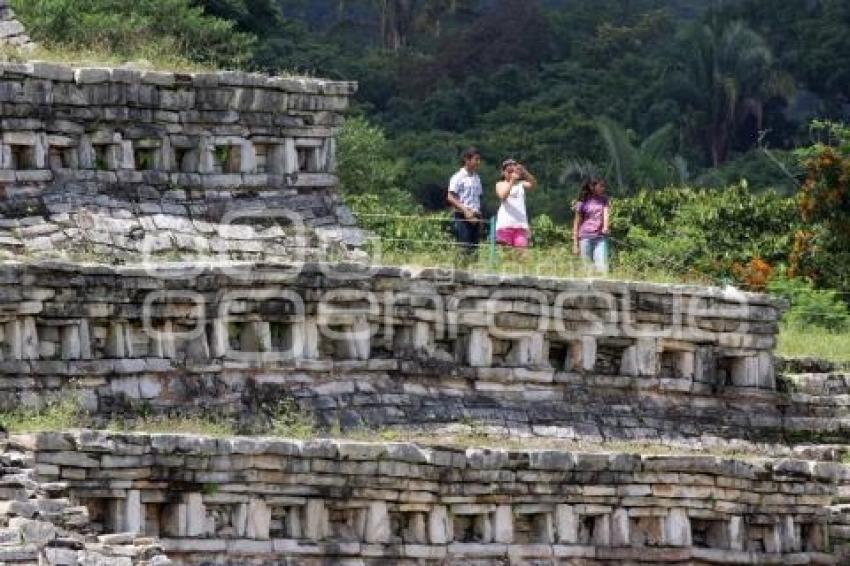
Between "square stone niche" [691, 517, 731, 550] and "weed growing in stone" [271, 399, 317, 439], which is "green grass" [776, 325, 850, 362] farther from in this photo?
"weed growing in stone" [271, 399, 317, 439]

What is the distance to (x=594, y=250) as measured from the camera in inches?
1617

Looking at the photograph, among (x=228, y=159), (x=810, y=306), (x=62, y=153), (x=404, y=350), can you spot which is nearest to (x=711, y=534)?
(x=404, y=350)

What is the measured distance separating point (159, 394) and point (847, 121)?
47.8 metres

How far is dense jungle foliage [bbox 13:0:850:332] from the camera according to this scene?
55.2m

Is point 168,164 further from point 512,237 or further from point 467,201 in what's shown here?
point 512,237

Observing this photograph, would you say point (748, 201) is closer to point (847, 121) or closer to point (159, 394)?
point (159, 394)

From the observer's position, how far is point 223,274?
36969 mm

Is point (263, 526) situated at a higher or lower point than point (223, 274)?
lower

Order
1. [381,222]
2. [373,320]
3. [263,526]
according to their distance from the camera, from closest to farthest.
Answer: [263,526]
[373,320]
[381,222]

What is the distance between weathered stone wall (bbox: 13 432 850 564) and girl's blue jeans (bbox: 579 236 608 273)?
3522 millimetres

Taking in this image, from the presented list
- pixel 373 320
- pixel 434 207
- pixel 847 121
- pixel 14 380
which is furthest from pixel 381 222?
pixel 847 121

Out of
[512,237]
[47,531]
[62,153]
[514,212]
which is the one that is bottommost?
[47,531]

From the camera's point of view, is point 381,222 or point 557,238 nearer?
point 381,222

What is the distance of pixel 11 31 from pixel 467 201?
5.56m
